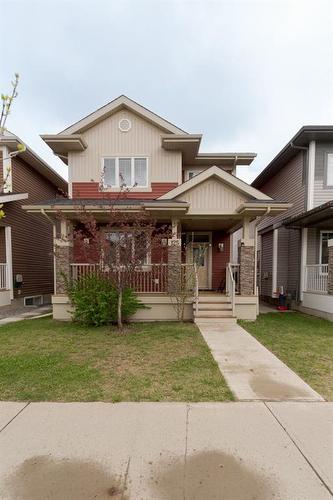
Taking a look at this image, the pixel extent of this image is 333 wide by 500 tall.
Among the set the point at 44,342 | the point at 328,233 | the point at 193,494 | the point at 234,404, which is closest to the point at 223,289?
the point at 328,233

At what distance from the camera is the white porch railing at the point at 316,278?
10.2m

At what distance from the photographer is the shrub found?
25.4ft

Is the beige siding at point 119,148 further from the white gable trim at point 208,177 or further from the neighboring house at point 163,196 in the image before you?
the white gable trim at point 208,177

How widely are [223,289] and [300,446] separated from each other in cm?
856

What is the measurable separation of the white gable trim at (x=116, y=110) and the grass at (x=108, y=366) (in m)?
7.57

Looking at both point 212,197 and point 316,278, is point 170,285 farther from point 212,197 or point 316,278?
point 316,278

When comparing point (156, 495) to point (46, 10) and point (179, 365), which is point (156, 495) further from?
point (46, 10)

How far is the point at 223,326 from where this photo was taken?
7.88 m

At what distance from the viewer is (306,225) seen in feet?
36.6

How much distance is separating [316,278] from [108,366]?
8.96 metres

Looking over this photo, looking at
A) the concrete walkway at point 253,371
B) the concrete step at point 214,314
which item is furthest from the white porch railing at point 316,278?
the concrete walkway at point 253,371

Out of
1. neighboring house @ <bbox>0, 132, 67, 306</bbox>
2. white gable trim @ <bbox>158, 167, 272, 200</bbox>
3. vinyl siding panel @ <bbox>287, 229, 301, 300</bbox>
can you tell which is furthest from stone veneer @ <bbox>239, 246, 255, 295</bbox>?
neighboring house @ <bbox>0, 132, 67, 306</bbox>

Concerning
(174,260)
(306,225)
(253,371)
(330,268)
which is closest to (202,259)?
(174,260)

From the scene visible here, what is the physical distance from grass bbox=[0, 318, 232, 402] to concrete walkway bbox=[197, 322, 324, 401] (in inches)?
9.3
